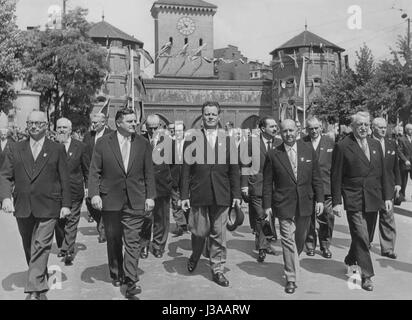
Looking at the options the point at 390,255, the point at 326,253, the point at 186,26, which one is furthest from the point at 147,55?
the point at 390,255

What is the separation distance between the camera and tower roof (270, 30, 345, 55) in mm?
64875

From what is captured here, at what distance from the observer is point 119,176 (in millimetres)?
5828

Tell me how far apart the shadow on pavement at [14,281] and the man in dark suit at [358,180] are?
398cm

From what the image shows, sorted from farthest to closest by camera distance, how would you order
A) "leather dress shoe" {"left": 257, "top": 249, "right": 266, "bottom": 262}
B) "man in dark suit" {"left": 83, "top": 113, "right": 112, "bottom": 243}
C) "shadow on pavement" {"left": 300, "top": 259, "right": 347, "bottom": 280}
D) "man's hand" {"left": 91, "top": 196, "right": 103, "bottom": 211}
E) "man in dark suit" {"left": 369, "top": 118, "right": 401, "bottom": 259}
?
"man in dark suit" {"left": 83, "top": 113, "right": 112, "bottom": 243} → "man in dark suit" {"left": 369, "top": 118, "right": 401, "bottom": 259} → "leather dress shoe" {"left": 257, "top": 249, "right": 266, "bottom": 262} → "shadow on pavement" {"left": 300, "top": 259, "right": 347, "bottom": 280} → "man's hand" {"left": 91, "top": 196, "right": 103, "bottom": 211}

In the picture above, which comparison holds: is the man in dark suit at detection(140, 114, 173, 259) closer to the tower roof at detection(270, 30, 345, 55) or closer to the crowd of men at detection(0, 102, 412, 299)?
the crowd of men at detection(0, 102, 412, 299)

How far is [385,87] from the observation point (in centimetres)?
2917

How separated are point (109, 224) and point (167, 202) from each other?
2.42 m

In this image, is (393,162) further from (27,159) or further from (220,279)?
(27,159)

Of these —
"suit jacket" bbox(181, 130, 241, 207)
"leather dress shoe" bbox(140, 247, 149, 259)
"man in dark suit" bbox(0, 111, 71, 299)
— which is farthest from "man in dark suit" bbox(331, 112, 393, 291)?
"man in dark suit" bbox(0, 111, 71, 299)

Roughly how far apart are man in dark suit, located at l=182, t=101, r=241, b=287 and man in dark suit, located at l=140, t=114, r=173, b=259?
1258 mm

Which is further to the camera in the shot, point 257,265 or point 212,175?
point 257,265

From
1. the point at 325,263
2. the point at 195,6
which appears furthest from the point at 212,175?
the point at 195,6

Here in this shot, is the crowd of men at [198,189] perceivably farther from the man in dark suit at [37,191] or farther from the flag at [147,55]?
the flag at [147,55]
